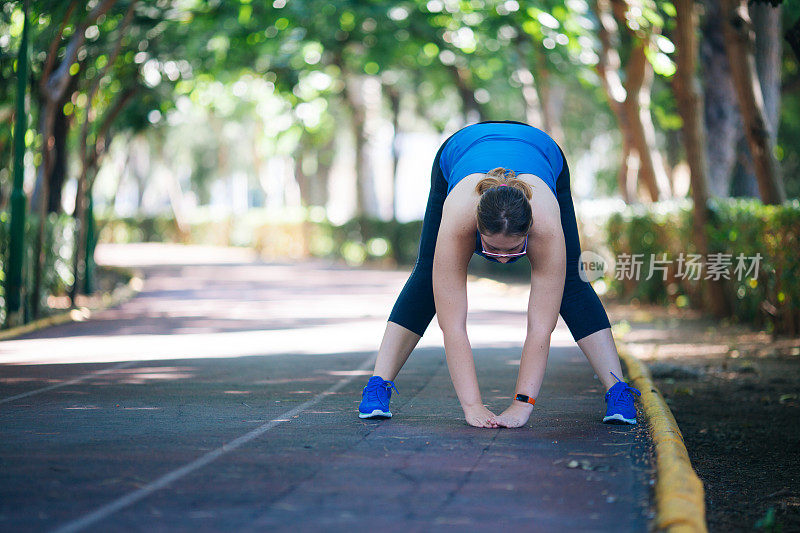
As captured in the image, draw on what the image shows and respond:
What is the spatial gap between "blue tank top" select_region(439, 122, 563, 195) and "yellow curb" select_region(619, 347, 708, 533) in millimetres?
1497

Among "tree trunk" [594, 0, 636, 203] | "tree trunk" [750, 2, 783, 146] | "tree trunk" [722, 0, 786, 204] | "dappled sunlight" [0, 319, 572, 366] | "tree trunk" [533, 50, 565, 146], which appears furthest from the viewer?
"tree trunk" [533, 50, 565, 146]

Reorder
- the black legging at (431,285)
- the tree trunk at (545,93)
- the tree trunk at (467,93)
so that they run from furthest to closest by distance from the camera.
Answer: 1. the tree trunk at (467,93)
2. the tree trunk at (545,93)
3. the black legging at (431,285)

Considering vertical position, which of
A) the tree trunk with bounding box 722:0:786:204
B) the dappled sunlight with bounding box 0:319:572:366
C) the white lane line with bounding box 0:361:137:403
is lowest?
the white lane line with bounding box 0:361:137:403

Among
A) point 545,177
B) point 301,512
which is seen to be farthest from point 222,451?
point 545,177

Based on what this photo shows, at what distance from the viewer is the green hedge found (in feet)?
39.2

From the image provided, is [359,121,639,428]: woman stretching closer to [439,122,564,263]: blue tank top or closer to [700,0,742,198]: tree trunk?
[439,122,564,263]: blue tank top

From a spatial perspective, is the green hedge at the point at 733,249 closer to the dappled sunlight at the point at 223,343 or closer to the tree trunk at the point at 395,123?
the dappled sunlight at the point at 223,343

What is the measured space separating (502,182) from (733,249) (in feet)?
30.5

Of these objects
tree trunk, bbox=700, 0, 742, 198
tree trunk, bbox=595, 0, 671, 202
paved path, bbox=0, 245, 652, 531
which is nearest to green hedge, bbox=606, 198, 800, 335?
tree trunk, bbox=595, 0, 671, 202

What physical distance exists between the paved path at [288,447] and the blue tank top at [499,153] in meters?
1.19

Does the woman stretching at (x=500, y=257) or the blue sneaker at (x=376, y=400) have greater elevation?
the woman stretching at (x=500, y=257)

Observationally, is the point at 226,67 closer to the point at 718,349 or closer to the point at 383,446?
the point at 718,349

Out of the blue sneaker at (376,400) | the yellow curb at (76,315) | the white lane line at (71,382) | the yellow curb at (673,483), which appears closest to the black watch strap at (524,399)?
the yellow curb at (673,483)

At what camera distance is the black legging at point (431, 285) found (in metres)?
6.30
